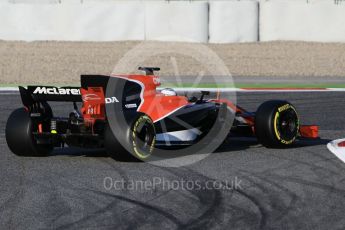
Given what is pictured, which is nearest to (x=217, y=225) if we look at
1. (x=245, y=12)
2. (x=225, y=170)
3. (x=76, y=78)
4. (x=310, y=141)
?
(x=225, y=170)

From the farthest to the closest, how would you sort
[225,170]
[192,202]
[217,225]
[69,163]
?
[69,163], [225,170], [192,202], [217,225]

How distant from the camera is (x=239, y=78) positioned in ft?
82.5

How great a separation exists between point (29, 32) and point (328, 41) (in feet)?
39.3

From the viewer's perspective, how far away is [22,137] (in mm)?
10289

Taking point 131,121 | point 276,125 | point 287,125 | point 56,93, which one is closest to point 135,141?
point 131,121

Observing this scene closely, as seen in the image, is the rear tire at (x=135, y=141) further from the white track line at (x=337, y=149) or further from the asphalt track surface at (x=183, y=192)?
the white track line at (x=337, y=149)

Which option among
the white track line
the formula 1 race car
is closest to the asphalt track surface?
the white track line

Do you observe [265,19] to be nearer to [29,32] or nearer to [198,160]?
[29,32]

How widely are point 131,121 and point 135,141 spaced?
0.24 metres

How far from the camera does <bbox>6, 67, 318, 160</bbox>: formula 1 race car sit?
9758 mm

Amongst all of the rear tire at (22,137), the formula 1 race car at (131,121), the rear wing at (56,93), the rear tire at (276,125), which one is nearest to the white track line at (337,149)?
the formula 1 race car at (131,121)

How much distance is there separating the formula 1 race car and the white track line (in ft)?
1.11

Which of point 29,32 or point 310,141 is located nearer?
point 310,141

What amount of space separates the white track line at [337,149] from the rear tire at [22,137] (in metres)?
3.80
